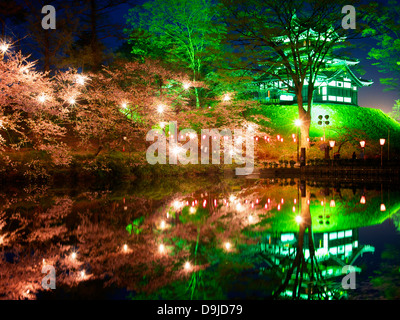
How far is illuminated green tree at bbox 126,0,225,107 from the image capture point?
29641mm

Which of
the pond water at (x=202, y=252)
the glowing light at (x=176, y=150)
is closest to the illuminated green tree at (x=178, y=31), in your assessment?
the glowing light at (x=176, y=150)

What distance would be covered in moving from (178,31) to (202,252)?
28.9m

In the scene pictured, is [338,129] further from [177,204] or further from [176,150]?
[177,204]

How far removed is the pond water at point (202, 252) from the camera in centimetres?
372

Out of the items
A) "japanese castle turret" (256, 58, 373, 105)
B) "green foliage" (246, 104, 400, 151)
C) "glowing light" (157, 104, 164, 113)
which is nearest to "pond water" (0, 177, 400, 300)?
"glowing light" (157, 104, 164, 113)

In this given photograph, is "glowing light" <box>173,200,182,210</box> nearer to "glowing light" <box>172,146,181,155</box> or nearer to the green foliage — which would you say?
"glowing light" <box>172,146,181,155</box>

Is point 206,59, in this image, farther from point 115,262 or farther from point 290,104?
point 115,262

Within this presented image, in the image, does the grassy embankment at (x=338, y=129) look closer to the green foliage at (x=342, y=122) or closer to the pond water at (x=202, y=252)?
the green foliage at (x=342, y=122)

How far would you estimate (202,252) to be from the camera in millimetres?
5223

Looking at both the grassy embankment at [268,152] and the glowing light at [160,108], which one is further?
the glowing light at [160,108]

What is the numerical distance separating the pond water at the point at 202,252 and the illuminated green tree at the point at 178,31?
926 inches

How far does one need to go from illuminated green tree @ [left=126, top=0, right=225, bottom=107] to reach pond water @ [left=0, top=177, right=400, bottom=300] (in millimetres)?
23510

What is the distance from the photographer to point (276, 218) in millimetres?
7863
